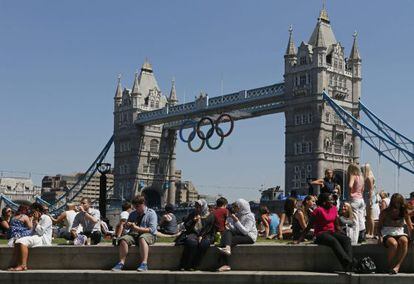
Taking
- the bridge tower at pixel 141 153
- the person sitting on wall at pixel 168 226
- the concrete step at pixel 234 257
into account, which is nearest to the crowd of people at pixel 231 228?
the concrete step at pixel 234 257

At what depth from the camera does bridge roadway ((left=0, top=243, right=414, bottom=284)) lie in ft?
36.9

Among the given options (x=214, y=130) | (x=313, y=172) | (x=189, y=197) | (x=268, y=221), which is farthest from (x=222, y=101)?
(x=189, y=197)

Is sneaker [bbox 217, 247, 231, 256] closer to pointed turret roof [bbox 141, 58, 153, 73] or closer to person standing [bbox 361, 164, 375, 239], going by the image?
person standing [bbox 361, 164, 375, 239]

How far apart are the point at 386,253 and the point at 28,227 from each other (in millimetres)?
6469

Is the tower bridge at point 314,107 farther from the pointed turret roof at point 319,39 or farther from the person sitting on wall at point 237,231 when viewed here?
the person sitting on wall at point 237,231

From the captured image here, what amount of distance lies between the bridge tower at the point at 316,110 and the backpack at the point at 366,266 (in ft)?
198

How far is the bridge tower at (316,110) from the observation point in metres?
72.6

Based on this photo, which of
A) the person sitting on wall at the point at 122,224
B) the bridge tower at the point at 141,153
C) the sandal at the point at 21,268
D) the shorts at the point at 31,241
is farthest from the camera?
the bridge tower at the point at 141,153

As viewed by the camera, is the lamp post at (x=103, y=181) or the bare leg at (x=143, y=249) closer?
the bare leg at (x=143, y=249)

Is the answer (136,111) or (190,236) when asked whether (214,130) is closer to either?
(136,111)

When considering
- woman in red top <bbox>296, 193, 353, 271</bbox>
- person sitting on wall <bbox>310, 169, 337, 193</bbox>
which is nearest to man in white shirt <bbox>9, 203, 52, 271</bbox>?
woman in red top <bbox>296, 193, 353, 271</bbox>

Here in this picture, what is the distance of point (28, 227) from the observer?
13.1 metres

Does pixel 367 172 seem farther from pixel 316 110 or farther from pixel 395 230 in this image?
pixel 316 110

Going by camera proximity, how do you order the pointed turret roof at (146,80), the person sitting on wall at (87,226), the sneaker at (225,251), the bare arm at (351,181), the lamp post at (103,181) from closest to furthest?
the sneaker at (225,251), the bare arm at (351,181), the person sitting on wall at (87,226), the lamp post at (103,181), the pointed turret roof at (146,80)
